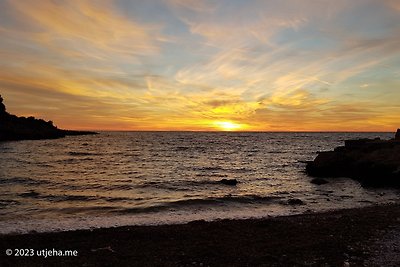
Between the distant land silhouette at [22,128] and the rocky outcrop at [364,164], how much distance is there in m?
104

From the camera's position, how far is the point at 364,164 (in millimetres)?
34344

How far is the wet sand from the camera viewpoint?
1038cm

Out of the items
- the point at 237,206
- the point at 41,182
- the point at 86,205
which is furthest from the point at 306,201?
the point at 41,182

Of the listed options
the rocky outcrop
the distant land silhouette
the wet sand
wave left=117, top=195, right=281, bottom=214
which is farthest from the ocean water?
the distant land silhouette

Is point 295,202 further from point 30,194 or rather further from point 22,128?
Answer: point 22,128

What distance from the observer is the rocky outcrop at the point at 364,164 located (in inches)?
1193

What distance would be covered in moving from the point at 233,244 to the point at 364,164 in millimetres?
27357

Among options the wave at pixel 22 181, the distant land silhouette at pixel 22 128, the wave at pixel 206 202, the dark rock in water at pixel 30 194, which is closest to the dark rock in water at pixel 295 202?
the wave at pixel 206 202

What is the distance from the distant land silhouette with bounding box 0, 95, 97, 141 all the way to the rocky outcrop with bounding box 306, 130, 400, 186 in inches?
4106

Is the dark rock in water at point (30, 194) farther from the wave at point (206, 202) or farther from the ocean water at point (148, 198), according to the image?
the wave at point (206, 202)

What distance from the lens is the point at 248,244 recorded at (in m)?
12.3

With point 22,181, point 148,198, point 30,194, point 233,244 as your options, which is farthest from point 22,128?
point 233,244

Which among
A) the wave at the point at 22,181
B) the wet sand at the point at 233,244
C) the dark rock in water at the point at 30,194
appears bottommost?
the dark rock in water at the point at 30,194

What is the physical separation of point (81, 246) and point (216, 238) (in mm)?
5258
